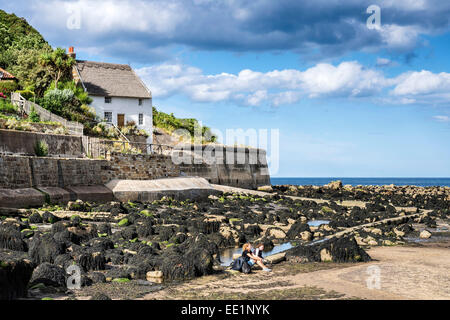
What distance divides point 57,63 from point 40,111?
8.26 m

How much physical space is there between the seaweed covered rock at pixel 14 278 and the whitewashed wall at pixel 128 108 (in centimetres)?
3436

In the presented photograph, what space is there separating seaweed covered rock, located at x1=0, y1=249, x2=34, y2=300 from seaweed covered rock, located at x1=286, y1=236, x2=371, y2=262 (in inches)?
270

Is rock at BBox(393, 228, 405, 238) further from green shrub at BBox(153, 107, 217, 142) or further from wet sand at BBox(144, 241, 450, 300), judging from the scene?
green shrub at BBox(153, 107, 217, 142)

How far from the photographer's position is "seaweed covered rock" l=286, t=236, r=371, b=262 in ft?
42.0

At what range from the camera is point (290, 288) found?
9.76m

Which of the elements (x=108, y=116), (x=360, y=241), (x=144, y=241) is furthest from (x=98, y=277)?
(x=108, y=116)

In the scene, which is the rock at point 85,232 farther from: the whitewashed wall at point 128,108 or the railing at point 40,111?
the whitewashed wall at point 128,108

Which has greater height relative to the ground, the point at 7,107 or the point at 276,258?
the point at 7,107

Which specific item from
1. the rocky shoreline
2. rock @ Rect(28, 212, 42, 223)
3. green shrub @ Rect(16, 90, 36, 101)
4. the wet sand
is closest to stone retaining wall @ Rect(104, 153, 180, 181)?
the rocky shoreline

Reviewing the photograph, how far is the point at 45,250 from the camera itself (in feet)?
38.8

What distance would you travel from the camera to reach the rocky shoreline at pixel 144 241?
9758mm

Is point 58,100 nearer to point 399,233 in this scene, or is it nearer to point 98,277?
point 399,233

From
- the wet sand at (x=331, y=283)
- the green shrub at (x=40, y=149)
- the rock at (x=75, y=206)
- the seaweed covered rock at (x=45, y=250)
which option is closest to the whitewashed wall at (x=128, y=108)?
the green shrub at (x=40, y=149)
